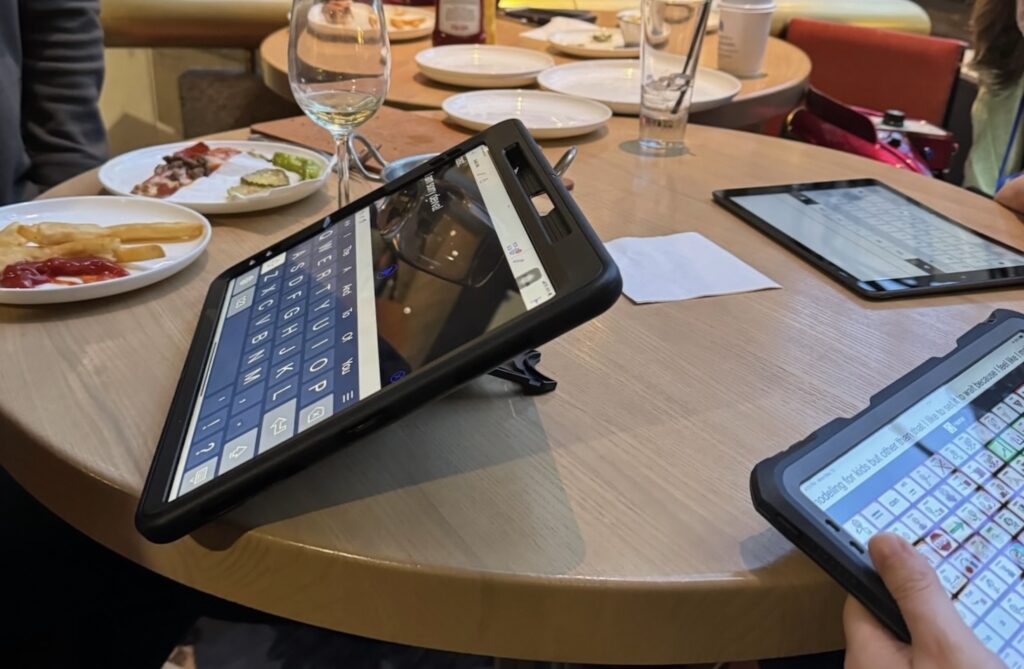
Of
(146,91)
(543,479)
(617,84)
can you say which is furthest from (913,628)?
(146,91)

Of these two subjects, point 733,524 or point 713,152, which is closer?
point 733,524

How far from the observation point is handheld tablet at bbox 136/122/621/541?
438mm

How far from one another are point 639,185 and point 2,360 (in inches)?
26.7

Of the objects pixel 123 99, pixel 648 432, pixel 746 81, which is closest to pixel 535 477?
pixel 648 432

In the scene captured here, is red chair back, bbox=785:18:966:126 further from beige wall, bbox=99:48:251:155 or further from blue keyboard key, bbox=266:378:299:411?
blue keyboard key, bbox=266:378:299:411

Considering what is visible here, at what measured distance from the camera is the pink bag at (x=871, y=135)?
1.68 meters

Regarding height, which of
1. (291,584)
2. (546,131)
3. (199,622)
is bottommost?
(199,622)

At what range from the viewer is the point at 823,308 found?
2.44 feet

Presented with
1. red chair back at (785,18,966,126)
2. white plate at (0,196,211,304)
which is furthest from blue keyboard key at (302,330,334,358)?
red chair back at (785,18,966,126)

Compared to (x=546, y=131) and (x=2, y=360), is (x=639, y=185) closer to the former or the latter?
(x=546, y=131)

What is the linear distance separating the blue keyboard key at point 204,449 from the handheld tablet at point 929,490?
0.97 feet

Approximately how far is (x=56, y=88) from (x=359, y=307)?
1183 millimetres

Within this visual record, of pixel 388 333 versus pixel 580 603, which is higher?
pixel 388 333

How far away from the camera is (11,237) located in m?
0.75
